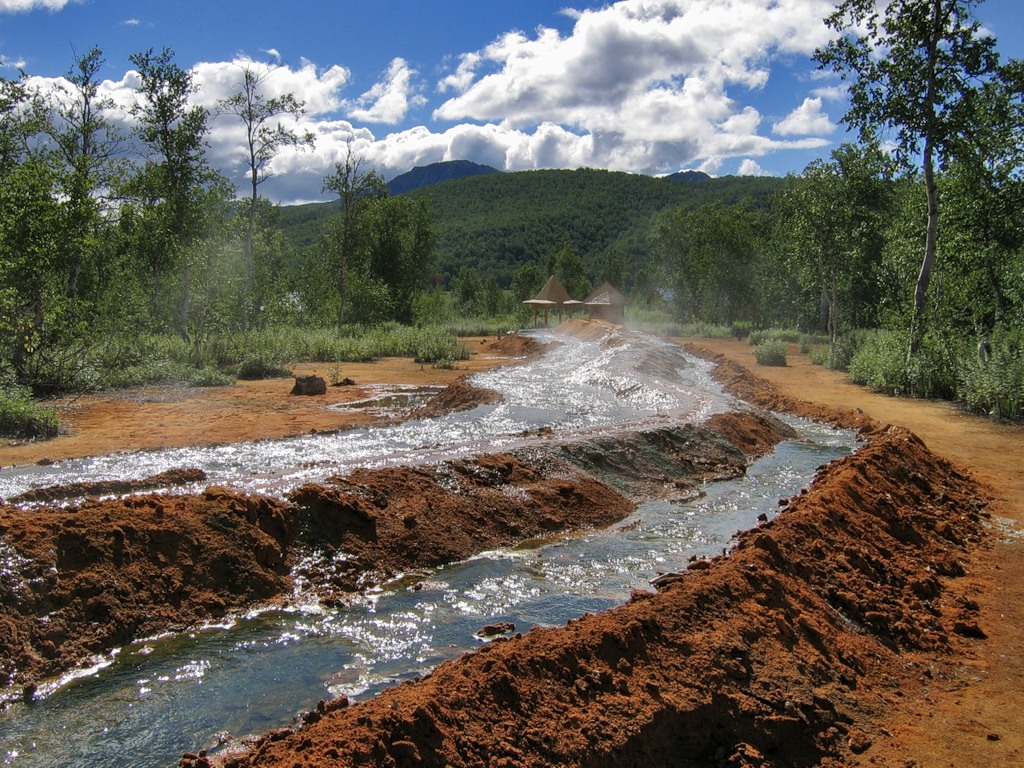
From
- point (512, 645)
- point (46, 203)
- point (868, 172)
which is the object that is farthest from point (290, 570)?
point (868, 172)

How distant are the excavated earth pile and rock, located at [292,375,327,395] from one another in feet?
40.9

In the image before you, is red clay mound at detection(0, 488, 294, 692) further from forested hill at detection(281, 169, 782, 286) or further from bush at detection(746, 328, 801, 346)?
forested hill at detection(281, 169, 782, 286)

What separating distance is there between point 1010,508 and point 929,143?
11.6 m

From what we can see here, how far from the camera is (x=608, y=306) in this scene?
184 feet

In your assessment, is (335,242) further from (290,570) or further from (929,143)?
(290,570)

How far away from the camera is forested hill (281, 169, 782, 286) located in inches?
4131

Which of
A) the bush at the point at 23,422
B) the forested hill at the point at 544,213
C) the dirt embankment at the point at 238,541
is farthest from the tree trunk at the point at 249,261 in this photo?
the forested hill at the point at 544,213

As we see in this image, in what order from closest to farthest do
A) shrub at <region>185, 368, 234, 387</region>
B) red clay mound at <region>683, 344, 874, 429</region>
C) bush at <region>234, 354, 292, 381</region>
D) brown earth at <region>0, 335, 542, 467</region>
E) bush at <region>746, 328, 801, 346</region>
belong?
brown earth at <region>0, 335, 542, 467</region>
red clay mound at <region>683, 344, 874, 429</region>
shrub at <region>185, 368, 234, 387</region>
bush at <region>234, 354, 292, 381</region>
bush at <region>746, 328, 801, 346</region>

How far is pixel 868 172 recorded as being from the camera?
28547mm

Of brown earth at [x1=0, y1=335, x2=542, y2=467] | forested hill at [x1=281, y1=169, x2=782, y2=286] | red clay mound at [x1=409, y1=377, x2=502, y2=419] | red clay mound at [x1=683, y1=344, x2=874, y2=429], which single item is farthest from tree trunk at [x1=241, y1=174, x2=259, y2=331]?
forested hill at [x1=281, y1=169, x2=782, y2=286]

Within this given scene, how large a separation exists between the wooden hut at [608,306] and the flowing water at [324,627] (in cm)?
4531

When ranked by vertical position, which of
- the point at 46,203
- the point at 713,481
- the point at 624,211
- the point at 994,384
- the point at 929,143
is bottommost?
the point at 713,481

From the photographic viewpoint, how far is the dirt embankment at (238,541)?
192 inches

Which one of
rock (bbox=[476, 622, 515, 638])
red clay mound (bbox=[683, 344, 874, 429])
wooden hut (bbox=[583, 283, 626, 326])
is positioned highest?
wooden hut (bbox=[583, 283, 626, 326])
